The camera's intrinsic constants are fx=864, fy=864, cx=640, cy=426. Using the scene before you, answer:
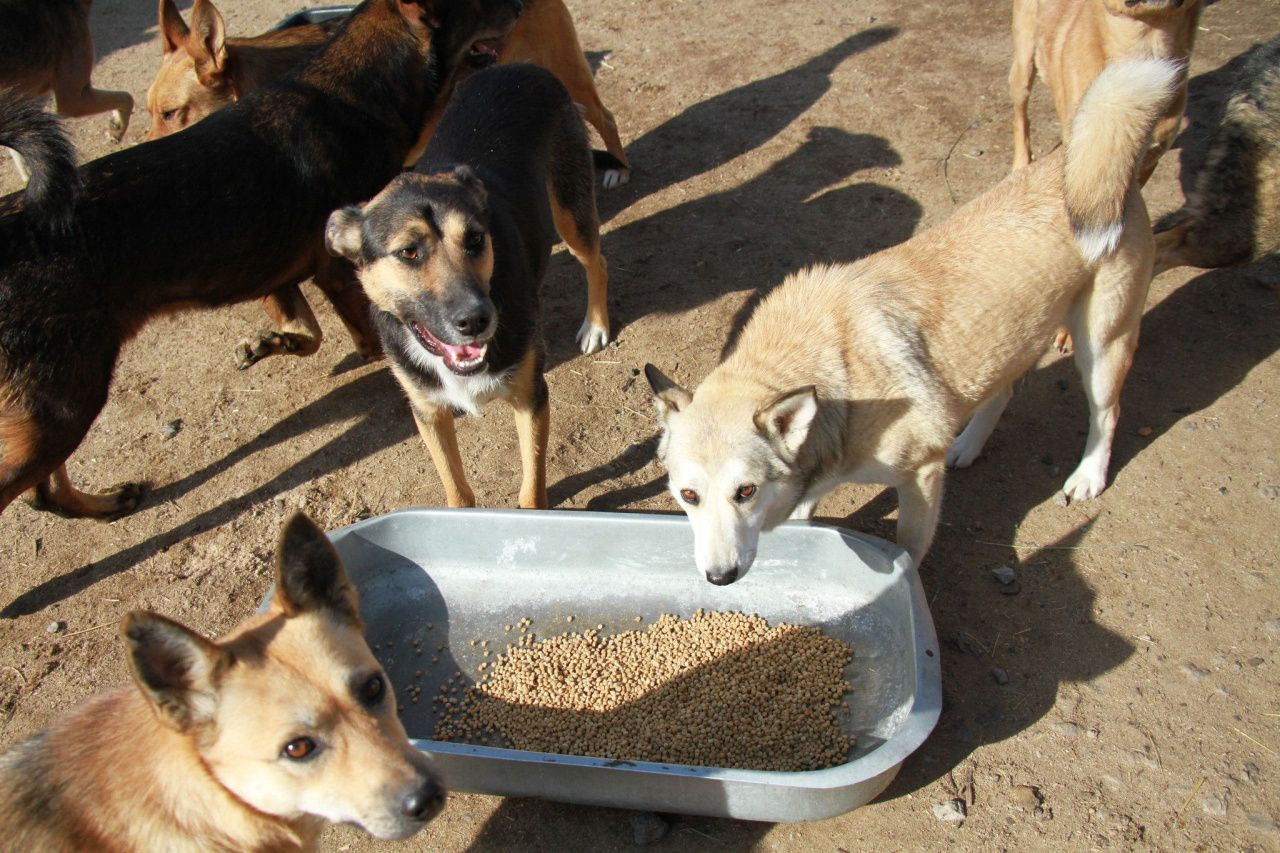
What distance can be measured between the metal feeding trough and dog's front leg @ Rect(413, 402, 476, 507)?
1.22ft

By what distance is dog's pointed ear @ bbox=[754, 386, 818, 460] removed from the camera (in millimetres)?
3131

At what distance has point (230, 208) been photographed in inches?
175

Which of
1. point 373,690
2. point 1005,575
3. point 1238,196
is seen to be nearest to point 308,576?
point 373,690

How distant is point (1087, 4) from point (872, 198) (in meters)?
1.71

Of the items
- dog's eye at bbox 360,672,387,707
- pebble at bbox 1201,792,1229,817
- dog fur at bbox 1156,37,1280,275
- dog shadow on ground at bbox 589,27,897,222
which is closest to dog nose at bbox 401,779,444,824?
dog's eye at bbox 360,672,387,707

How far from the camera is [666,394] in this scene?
347 centimetres

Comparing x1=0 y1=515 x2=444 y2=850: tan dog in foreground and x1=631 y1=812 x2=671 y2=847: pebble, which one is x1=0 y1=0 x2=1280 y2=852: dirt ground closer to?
x1=631 y1=812 x2=671 y2=847: pebble

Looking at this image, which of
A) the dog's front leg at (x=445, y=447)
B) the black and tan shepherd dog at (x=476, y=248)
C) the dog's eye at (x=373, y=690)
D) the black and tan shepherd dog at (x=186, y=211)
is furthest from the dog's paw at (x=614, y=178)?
the dog's eye at (x=373, y=690)

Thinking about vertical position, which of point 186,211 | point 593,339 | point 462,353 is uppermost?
point 186,211

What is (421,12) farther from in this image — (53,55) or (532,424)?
(53,55)

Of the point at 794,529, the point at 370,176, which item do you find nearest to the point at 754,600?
the point at 794,529

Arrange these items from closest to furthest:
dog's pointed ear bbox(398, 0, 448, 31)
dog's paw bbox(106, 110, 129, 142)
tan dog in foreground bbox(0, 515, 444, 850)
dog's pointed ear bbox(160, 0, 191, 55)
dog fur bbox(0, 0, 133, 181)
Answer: tan dog in foreground bbox(0, 515, 444, 850), dog's pointed ear bbox(398, 0, 448, 31), dog's pointed ear bbox(160, 0, 191, 55), dog fur bbox(0, 0, 133, 181), dog's paw bbox(106, 110, 129, 142)

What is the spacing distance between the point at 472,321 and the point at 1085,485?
304 cm

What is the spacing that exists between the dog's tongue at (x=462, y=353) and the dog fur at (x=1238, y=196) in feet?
12.5
